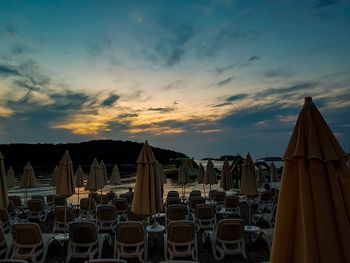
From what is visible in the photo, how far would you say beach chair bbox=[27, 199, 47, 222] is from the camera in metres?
13.4

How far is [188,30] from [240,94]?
9.11 metres

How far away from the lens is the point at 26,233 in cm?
752

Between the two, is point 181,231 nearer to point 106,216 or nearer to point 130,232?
point 130,232

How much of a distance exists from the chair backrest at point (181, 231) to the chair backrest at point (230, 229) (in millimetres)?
735

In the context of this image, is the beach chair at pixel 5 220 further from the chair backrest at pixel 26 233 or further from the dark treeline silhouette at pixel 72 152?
the dark treeline silhouette at pixel 72 152

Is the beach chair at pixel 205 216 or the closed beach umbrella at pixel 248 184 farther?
the beach chair at pixel 205 216

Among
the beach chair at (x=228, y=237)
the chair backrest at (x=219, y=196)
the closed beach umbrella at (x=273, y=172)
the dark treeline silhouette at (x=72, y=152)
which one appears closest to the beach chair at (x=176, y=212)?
the beach chair at (x=228, y=237)

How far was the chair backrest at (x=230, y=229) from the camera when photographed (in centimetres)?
798

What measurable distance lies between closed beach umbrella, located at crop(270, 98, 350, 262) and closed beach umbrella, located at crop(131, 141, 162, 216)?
5496 millimetres

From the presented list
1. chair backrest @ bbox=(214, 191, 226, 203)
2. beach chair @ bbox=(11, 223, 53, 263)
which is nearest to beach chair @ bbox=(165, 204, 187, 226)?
beach chair @ bbox=(11, 223, 53, 263)

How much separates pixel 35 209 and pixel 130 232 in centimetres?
738

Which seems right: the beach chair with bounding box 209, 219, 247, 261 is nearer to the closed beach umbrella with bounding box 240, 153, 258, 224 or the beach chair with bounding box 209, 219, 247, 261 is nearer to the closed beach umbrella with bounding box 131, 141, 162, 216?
Result: the closed beach umbrella with bounding box 131, 141, 162, 216

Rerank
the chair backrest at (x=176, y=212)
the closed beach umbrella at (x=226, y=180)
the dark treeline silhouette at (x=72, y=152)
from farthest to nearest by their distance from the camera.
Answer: the dark treeline silhouette at (x=72, y=152) < the closed beach umbrella at (x=226, y=180) < the chair backrest at (x=176, y=212)

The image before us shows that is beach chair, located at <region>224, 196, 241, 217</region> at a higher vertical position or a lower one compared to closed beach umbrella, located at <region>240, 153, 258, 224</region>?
lower
